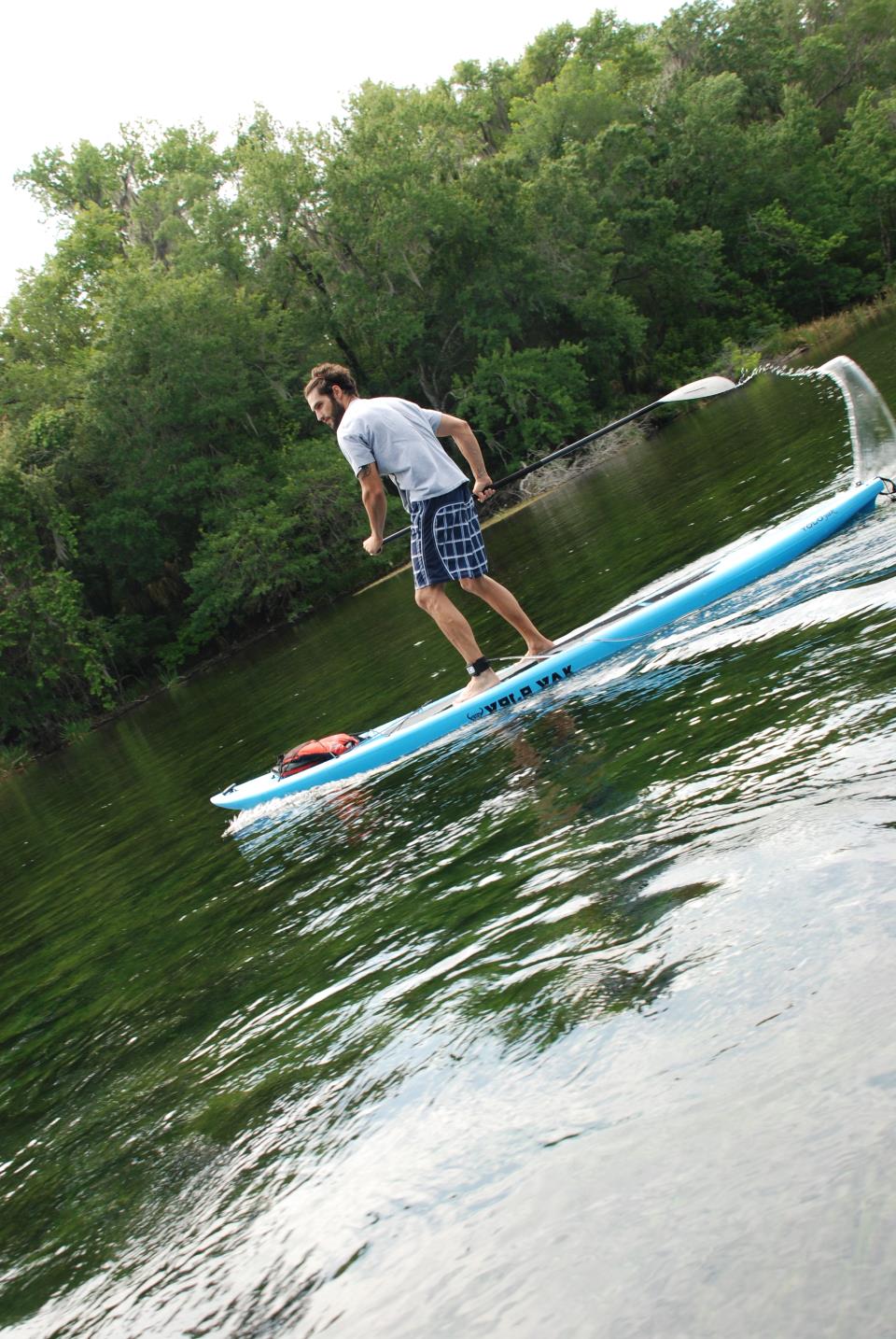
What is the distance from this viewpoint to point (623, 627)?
24.2 feet

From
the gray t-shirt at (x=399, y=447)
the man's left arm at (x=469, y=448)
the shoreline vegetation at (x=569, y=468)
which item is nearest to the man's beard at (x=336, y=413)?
the gray t-shirt at (x=399, y=447)

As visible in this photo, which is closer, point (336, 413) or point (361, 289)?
point (336, 413)

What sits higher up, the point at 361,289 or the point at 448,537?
the point at 361,289

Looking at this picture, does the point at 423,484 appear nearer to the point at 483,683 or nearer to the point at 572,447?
the point at 572,447

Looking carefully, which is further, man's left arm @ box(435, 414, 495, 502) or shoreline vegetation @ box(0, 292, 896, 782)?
shoreline vegetation @ box(0, 292, 896, 782)

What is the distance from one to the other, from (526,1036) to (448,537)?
4.55 meters

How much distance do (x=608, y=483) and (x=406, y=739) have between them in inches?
697

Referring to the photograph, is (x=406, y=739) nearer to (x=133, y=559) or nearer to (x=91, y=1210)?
(x=91, y=1210)

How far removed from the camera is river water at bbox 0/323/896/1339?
7.14 ft

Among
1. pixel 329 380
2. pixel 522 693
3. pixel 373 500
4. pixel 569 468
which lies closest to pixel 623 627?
pixel 522 693

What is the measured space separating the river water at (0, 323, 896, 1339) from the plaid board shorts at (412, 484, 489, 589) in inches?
42.0

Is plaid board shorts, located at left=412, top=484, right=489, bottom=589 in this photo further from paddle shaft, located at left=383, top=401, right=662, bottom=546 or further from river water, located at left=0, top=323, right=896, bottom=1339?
river water, located at left=0, top=323, right=896, bottom=1339

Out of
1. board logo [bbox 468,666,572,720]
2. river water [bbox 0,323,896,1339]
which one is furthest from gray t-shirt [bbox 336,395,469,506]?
river water [bbox 0,323,896,1339]

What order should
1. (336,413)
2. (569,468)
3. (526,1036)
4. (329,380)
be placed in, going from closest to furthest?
(526,1036) < (329,380) < (336,413) < (569,468)
